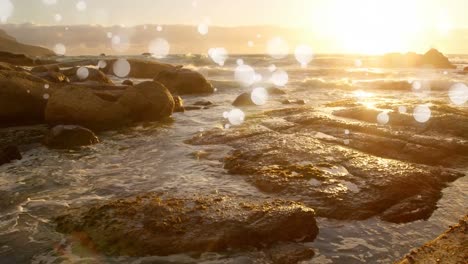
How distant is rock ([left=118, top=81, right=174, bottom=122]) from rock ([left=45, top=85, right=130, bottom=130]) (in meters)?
0.72

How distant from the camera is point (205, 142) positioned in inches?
426

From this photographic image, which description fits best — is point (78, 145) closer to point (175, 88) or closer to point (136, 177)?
point (136, 177)

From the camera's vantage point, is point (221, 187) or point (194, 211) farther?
point (221, 187)

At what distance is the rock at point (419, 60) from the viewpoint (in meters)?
63.6

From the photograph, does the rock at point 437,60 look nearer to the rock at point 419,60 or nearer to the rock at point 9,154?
the rock at point 419,60

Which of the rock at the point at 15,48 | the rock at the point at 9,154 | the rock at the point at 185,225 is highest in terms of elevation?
the rock at the point at 15,48

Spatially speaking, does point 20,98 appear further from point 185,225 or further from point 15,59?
point 15,59

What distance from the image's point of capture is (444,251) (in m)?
4.13

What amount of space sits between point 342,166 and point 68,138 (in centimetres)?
711

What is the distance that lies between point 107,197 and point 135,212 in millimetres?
1378

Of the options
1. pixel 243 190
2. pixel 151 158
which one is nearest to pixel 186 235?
pixel 243 190

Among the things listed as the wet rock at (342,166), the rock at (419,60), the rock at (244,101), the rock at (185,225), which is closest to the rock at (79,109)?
the wet rock at (342,166)

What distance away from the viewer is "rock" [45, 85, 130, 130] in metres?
13.0

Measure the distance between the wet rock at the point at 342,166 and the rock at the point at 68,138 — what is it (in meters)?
2.85
